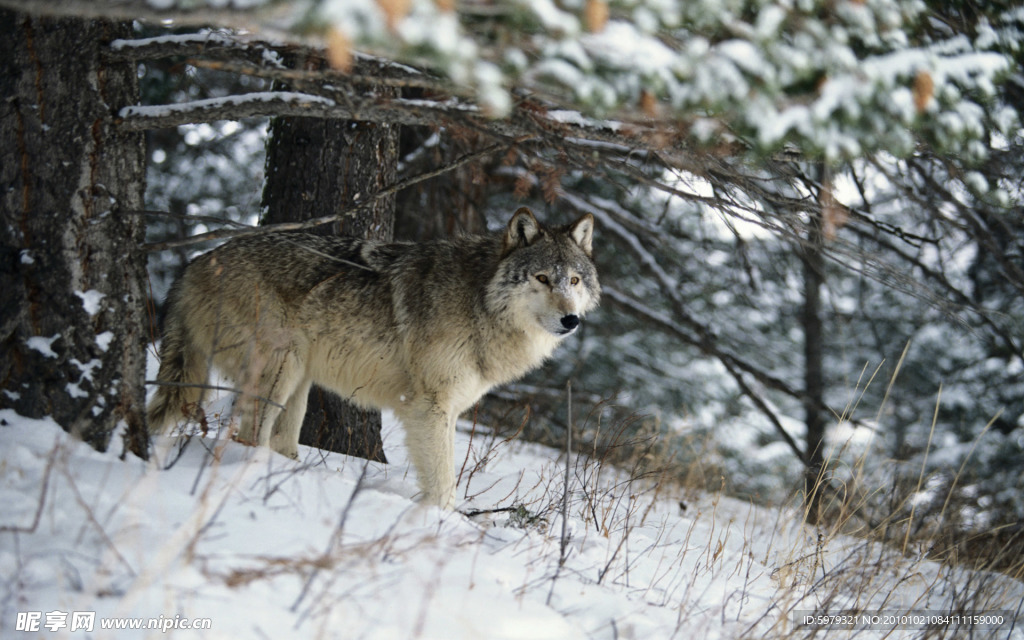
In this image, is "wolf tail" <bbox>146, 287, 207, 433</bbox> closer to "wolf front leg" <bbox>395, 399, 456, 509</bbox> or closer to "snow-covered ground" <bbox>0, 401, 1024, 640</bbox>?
"snow-covered ground" <bbox>0, 401, 1024, 640</bbox>

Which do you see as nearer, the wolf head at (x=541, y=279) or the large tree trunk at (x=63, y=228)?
the large tree trunk at (x=63, y=228)

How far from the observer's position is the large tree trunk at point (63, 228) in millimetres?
3398

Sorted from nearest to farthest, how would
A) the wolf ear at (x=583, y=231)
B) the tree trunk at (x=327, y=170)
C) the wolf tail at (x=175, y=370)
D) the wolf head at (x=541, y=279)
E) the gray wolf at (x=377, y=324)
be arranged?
1. the wolf tail at (x=175, y=370)
2. the gray wolf at (x=377, y=324)
3. the wolf head at (x=541, y=279)
4. the wolf ear at (x=583, y=231)
5. the tree trunk at (x=327, y=170)

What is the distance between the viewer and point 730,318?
13891mm

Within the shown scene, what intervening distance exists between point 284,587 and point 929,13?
12.0ft

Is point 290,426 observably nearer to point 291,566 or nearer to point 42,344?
point 42,344

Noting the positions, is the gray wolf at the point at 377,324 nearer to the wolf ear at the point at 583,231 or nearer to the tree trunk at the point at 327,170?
the wolf ear at the point at 583,231

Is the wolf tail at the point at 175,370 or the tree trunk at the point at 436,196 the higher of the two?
the tree trunk at the point at 436,196

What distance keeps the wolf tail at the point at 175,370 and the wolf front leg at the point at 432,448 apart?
141cm

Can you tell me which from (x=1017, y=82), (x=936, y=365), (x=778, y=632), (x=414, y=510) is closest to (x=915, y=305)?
(x=936, y=365)

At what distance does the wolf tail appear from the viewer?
4.69m

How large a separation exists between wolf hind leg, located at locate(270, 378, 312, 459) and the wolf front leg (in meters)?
0.92

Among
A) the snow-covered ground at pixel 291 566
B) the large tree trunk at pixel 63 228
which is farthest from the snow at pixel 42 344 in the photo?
the snow-covered ground at pixel 291 566

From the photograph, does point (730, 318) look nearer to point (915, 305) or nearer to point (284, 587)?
point (915, 305)
